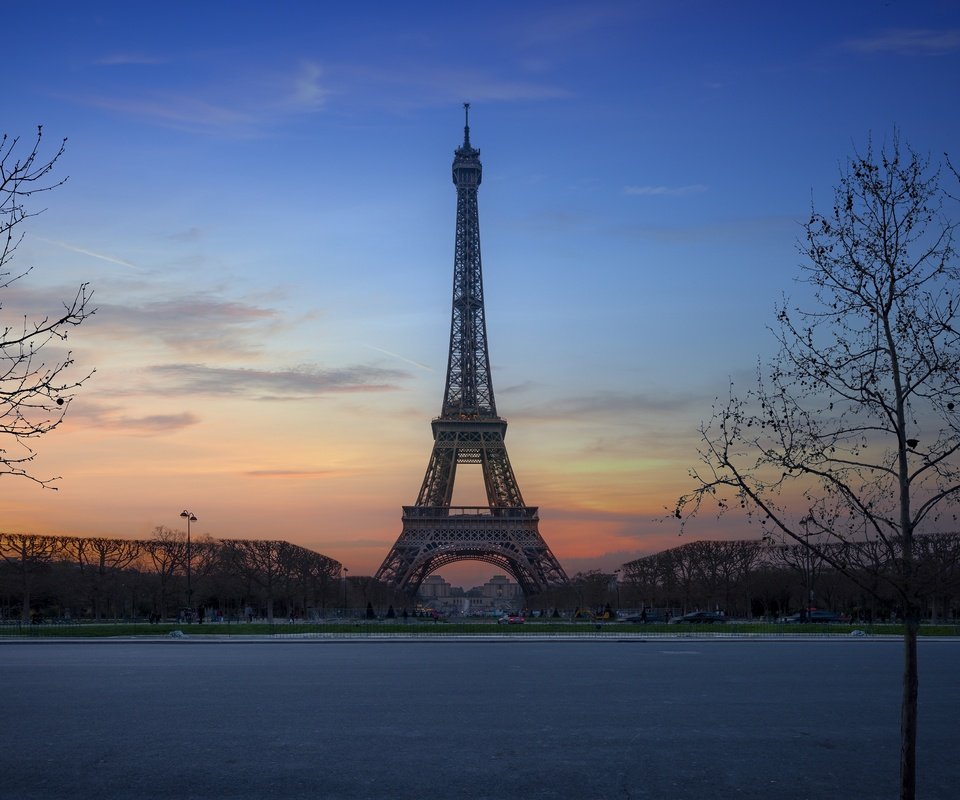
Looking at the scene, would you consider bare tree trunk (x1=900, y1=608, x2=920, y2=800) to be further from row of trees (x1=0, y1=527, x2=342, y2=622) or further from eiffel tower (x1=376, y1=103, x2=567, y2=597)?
eiffel tower (x1=376, y1=103, x2=567, y2=597)

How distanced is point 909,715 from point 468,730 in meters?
9.10

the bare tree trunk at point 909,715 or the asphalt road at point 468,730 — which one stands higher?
the bare tree trunk at point 909,715

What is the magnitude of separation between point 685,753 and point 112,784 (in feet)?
27.3

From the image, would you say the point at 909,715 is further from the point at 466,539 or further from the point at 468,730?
the point at 466,539

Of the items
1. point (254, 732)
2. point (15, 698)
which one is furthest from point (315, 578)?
point (254, 732)

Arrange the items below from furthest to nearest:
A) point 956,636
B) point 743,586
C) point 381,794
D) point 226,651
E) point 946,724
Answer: point 743,586 → point 956,636 → point 226,651 → point 946,724 → point 381,794

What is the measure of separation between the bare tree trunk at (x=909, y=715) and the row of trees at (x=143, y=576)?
6781 centimetres

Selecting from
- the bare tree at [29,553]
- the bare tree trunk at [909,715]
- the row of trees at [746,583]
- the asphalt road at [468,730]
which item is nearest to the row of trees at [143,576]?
the bare tree at [29,553]

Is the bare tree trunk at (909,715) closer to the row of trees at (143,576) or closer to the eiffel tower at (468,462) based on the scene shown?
the row of trees at (143,576)

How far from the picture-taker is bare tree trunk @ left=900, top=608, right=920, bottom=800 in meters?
10.2

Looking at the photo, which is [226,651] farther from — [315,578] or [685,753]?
[315,578]

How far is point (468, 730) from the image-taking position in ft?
58.4

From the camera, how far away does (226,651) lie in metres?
40.0

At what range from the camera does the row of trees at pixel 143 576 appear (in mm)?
82500
